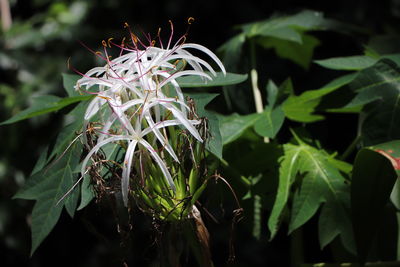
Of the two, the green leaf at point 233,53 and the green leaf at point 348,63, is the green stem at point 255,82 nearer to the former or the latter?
the green leaf at point 233,53

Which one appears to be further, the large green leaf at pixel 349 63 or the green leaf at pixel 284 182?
the large green leaf at pixel 349 63

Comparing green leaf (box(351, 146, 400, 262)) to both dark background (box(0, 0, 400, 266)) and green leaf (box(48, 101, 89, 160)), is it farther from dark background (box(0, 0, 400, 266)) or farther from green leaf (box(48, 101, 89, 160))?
dark background (box(0, 0, 400, 266))

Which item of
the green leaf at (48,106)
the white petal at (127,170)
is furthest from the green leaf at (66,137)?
the white petal at (127,170)

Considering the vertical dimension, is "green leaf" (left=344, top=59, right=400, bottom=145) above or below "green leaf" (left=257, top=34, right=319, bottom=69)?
below

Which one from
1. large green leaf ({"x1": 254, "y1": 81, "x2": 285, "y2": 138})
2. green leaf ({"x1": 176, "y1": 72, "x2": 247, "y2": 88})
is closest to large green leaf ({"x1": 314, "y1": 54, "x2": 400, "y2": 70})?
large green leaf ({"x1": 254, "y1": 81, "x2": 285, "y2": 138})

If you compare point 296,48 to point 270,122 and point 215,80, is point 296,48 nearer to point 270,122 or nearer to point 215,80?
point 270,122

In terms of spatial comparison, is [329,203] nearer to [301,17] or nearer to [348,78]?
[348,78]
